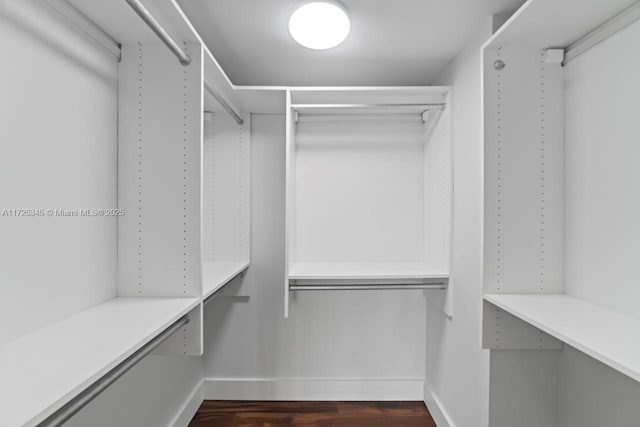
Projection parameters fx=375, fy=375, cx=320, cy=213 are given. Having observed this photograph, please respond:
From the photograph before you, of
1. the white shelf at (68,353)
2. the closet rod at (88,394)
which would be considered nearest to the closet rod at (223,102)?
the white shelf at (68,353)

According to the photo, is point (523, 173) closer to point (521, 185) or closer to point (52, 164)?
point (521, 185)

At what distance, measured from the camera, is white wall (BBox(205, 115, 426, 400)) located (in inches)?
106

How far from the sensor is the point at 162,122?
1.48 m

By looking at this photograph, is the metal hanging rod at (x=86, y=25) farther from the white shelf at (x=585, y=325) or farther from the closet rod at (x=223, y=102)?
the white shelf at (x=585, y=325)

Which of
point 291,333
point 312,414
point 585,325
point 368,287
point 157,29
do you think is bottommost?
point 312,414

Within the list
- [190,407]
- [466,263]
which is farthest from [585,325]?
[190,407]

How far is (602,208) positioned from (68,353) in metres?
1.69

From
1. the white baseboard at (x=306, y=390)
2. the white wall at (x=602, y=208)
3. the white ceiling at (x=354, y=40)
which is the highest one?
the white ceiling at (x=354, y=40)

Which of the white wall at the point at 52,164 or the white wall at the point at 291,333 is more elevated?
the white wall at the point at 52,164

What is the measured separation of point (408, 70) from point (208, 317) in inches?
85.4

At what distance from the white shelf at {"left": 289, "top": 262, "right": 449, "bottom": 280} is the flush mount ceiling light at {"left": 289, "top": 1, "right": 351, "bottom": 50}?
1.22m

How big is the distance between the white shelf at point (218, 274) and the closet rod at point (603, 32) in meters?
1.75

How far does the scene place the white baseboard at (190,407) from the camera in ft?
7.36

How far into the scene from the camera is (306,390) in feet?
8.87
